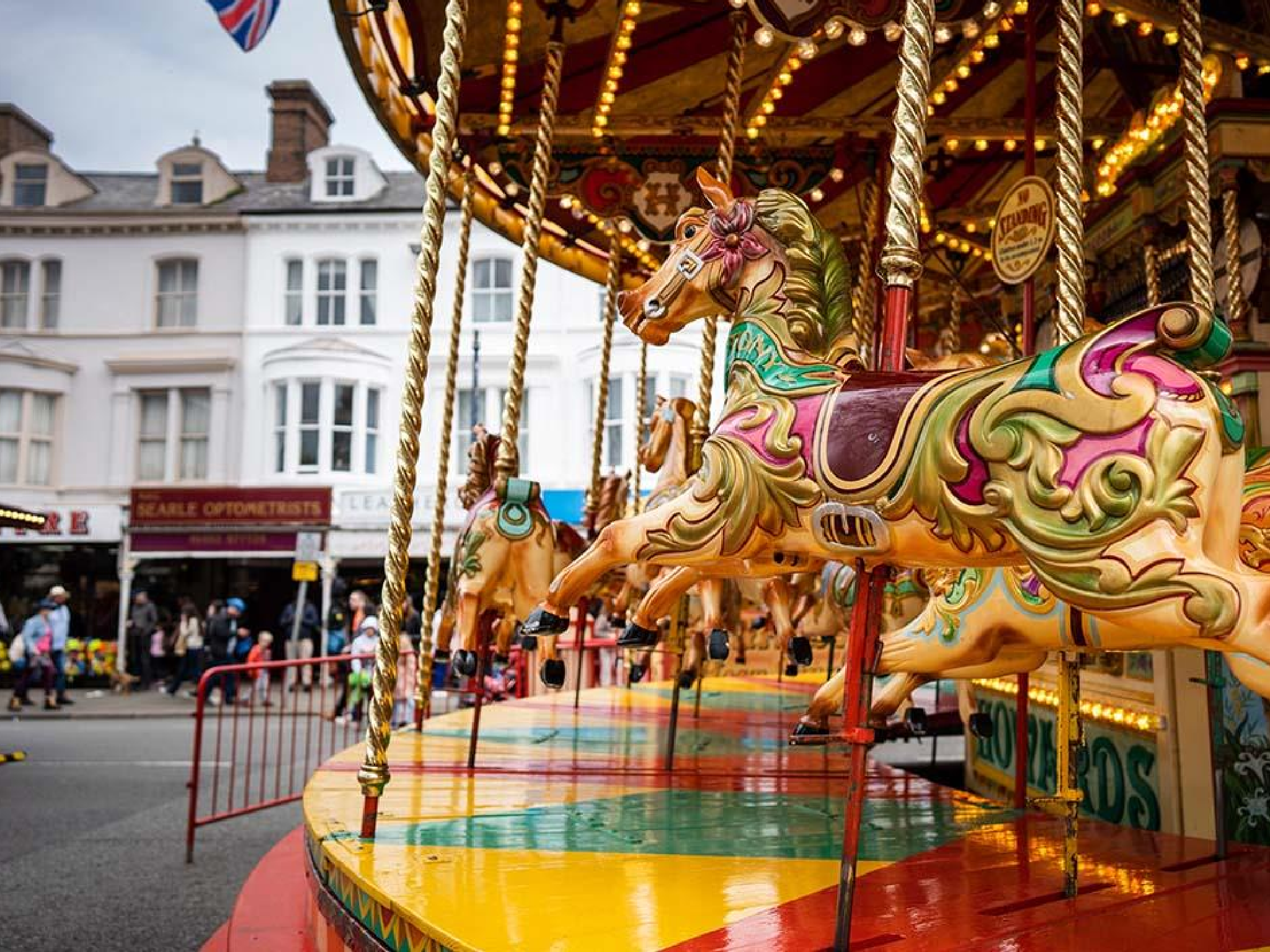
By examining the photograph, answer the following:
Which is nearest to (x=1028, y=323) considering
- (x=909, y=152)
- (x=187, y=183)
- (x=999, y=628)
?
(x=999, y=628)

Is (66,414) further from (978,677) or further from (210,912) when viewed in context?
(978,677)

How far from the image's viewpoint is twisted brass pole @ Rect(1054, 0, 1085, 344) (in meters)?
2.99

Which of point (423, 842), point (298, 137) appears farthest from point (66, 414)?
point (423, 842)

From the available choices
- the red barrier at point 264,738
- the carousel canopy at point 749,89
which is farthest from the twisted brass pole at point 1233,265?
the red barrier at point 264,738

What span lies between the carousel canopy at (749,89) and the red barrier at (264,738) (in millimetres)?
3303

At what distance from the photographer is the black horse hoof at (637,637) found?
355 cm

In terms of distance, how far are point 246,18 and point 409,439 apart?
3.09 metres

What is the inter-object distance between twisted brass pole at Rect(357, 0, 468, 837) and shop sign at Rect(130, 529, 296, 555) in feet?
70.6

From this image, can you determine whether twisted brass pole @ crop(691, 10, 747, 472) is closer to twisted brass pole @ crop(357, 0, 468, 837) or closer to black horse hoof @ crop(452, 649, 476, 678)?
black horse hoof @ crop(452, 649, 476, 678)

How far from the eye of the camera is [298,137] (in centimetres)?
2750

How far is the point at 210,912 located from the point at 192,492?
→ 19125mm

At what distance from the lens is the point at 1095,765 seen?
475 centimetres

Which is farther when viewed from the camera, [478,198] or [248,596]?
[248,596]

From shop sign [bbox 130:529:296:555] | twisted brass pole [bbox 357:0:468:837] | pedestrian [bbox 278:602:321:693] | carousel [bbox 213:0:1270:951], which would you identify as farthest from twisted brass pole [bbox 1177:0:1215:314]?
shop sign [bbox 130:529:296:555]
